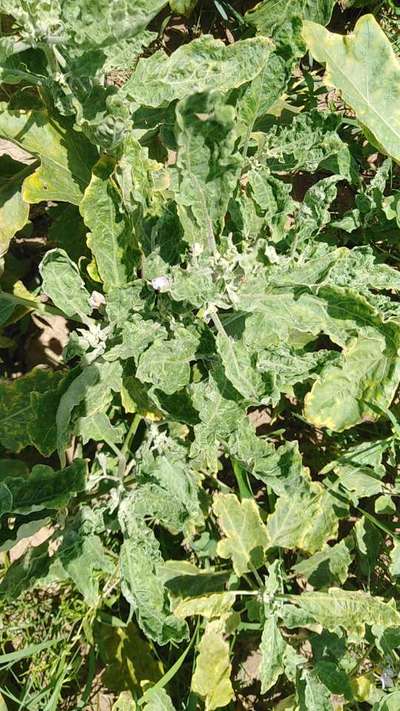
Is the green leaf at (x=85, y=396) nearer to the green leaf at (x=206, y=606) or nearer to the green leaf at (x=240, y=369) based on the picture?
the green leaf at (x=240, y=369)

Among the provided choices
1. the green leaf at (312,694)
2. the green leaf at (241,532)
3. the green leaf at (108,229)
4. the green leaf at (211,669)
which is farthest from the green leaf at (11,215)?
the green leaf at (312,694)

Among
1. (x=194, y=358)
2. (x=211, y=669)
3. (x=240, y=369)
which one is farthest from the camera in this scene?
(x=211, y=669)

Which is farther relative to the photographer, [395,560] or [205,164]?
[395,560]

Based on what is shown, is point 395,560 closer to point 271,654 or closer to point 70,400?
point 271,654

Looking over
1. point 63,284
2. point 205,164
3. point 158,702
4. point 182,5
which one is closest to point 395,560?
point 158,702

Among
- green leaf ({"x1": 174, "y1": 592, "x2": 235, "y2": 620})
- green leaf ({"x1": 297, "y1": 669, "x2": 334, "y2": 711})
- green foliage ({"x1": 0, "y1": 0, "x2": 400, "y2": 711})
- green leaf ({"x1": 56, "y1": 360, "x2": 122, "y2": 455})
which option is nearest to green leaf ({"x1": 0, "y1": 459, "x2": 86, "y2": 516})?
green foliage ({"x1": 0, "y1": 0, "x2": 400, "y2": 711})

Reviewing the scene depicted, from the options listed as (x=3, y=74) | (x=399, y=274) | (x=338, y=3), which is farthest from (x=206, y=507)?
(x=338, y=3)

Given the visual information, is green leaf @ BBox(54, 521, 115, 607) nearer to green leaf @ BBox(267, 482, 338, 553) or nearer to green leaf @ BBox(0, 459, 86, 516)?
green leaf @ BBox(0, 459, 86, 516)
